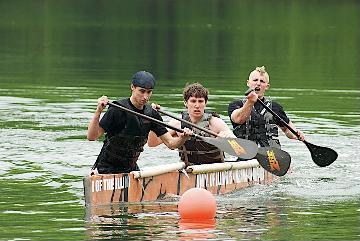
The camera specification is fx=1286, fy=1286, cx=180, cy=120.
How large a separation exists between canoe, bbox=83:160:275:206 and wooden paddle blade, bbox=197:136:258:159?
1.49 ft

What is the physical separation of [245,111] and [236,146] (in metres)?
1.30

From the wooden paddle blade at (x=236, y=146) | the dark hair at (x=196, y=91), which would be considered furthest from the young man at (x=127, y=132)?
the dark hair at (x=196, y=91)

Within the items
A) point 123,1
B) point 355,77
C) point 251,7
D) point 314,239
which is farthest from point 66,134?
point 123,1

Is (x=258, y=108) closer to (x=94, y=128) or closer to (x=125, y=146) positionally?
(x=125, y=146)

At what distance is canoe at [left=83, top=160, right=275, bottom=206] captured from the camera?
16234mm

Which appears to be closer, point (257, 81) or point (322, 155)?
point (257, 81)

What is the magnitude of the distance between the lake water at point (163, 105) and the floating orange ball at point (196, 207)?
0.19m

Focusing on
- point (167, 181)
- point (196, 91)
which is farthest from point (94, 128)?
point (196, 91)

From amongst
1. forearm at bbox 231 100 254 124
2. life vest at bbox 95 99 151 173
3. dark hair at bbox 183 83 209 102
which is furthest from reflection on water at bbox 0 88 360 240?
dark hair at bbox 183 83 209 102

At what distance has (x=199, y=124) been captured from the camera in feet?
60.0

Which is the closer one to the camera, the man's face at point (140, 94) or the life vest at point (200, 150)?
the man's face at point (140, 94)

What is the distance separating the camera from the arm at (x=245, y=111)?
18609 millimetres

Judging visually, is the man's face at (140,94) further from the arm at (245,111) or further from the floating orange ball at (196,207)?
the arm at (245,111)

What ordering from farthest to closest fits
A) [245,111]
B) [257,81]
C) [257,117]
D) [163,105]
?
[163,105] < [257,117] < [257,81] < [245,111]
